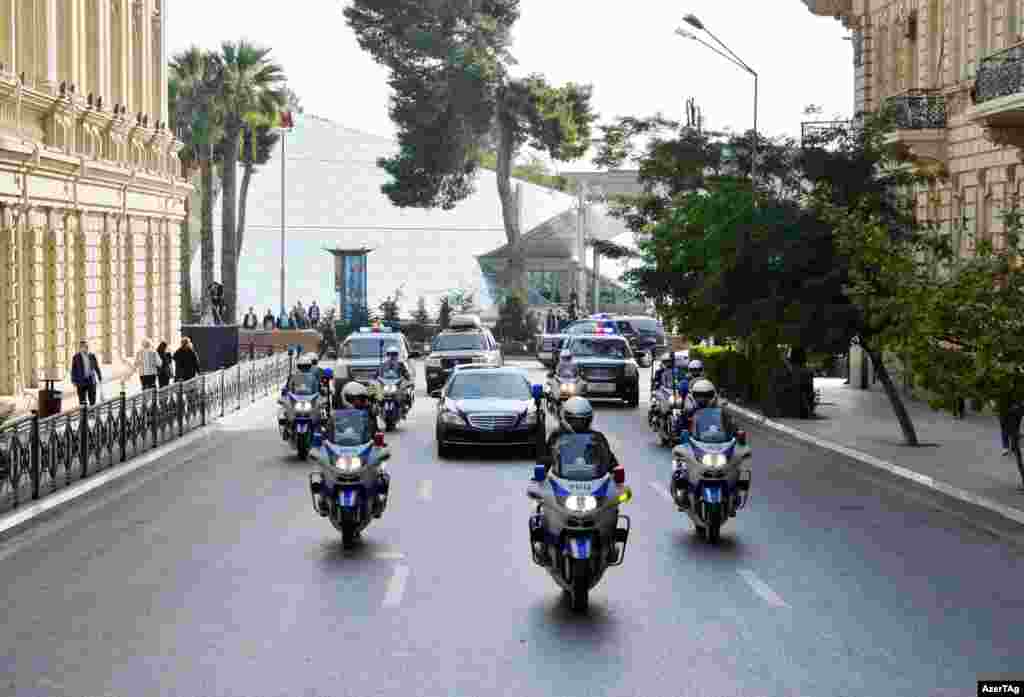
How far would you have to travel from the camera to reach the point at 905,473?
2378 centimetres

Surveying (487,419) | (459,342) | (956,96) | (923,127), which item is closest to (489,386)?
(487,419)

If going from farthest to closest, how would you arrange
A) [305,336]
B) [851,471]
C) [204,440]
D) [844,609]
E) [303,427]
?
[305,336] → [204,440] → [303,427] → [851,471] → [844,609]

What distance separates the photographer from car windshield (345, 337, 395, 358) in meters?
40.7

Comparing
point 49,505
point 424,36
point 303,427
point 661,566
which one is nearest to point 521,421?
point 303,427

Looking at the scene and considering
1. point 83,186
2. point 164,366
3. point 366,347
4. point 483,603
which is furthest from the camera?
point 164,366

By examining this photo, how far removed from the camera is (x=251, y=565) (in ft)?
52.4

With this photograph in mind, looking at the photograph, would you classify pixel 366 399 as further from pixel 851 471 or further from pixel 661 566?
pixel 851 471

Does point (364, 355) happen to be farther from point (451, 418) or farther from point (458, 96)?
point (458, 96)

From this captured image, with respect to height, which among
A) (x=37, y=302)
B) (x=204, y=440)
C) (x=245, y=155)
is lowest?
(x=204, y=440)

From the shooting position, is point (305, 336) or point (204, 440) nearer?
point (204, 440)

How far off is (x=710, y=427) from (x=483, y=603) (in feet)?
14.9

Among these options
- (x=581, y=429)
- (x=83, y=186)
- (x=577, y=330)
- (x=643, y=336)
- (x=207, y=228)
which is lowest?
(x=643, y=336)

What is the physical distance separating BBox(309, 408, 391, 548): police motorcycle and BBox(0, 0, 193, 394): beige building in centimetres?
1504

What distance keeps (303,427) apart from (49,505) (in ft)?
26.4
